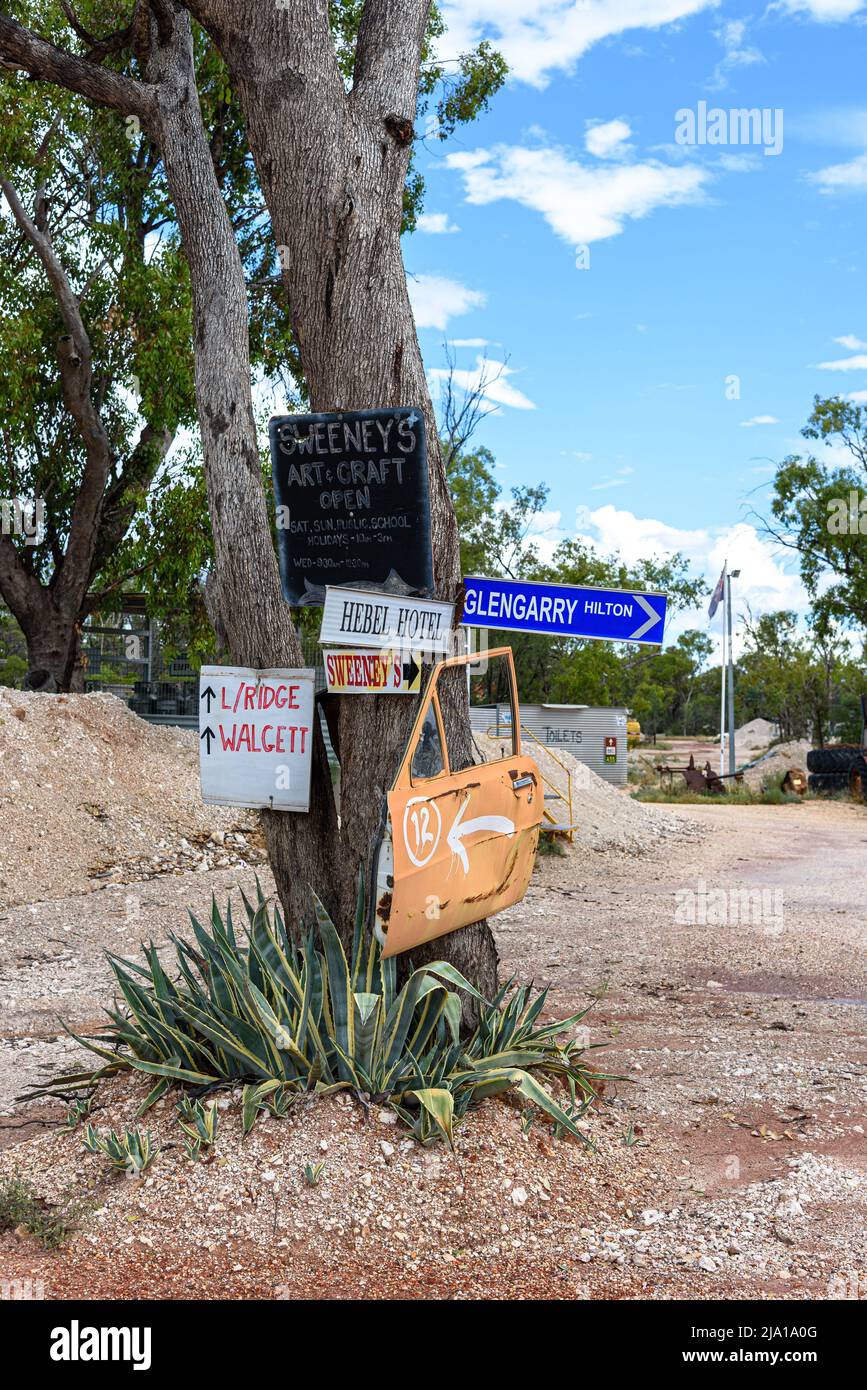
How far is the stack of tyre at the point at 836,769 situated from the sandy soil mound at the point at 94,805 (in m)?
17.3

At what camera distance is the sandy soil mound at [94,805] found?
11695 mm

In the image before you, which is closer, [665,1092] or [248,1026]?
[248,1026]

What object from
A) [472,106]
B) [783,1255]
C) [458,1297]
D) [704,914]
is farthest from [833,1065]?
[472,106]

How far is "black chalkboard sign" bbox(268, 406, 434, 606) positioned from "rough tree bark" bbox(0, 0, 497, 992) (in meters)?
0.13

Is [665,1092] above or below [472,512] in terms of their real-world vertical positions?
below

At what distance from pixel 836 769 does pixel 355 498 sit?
25.7 m

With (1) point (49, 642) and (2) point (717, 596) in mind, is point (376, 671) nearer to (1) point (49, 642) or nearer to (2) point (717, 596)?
(1) point (49, 642)

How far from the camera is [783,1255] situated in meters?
3.98

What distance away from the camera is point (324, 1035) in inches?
186

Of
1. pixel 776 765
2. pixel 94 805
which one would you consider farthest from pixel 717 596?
pixel 94 805

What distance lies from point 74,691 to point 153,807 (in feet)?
13.9

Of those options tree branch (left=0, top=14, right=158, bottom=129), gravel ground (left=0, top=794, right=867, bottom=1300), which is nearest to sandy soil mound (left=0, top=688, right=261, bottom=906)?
gravel ground (left=0, top=794, right=867, bottom=1300)

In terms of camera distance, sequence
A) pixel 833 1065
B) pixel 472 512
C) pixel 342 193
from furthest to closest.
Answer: pixel 472 512, pixel 833 1065, pixel 342 193

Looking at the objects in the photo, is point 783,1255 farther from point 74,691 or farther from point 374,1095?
point 74,691
